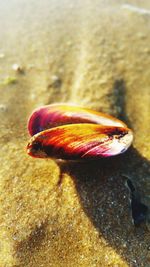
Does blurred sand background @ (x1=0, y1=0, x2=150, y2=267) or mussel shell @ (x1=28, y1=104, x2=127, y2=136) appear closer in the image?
blurred sand background @ (x1=0, y1=0, x2=150, y2=267)

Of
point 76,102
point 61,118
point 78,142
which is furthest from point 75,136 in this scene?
point 76,102

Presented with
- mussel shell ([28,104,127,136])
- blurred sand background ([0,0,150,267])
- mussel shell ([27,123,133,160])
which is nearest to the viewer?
blurred sand background ([0,0,150,267])

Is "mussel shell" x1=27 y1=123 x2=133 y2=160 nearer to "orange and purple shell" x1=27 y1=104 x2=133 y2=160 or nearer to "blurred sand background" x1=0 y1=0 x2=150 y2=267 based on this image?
"orange and purple shell" x1=27 y1=104 x2=133 y2=160

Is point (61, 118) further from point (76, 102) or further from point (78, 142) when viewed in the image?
point (76, 102)

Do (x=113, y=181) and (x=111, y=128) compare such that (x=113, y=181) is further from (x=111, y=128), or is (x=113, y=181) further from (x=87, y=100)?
(x=87, y=100)

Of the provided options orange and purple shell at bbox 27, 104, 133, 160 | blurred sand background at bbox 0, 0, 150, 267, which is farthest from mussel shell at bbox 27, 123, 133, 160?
blurred sand background at bbox 0, 0, 150, 267

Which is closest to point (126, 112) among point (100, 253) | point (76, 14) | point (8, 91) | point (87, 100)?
point (87, 100)

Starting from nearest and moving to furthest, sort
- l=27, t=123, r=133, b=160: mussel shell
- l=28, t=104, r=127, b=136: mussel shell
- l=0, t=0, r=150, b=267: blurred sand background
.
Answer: l=0, t=0, r=150, b=267: blurred sand background → l=27, t=123, r=133, b=160: mussel shell → l=28, t=104, r=127, b=136: mussel shell

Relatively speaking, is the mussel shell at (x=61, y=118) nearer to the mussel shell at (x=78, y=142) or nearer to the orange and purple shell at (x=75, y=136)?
the orange and purple shell at (x=75, y=136)
